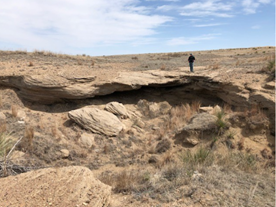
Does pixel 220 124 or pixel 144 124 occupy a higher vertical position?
pixel 220 124

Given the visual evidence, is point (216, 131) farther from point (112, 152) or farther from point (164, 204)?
point (164, 204)

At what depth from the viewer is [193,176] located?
4.49m


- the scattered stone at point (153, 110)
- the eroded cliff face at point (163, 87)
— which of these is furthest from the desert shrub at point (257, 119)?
the scattered stone at point (153, 110)

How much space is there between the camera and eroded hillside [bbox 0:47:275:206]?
5.46m

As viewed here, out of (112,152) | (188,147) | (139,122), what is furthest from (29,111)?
(188,147)

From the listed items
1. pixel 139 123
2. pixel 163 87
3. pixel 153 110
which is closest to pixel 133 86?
pixel 153 110

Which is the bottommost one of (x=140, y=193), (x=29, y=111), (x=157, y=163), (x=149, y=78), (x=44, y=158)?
(x=157, y=163)

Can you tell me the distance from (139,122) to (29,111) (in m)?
5.10

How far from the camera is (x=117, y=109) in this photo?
33.8ft

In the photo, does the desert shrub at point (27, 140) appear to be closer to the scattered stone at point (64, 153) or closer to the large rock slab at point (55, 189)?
the scattered stone at point (64, 153)

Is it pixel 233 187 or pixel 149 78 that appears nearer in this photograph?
pixel 233 187

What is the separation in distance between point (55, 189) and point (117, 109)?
23.5 feet

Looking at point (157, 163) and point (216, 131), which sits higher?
point (216, 131)

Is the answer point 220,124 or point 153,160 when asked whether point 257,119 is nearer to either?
point 220,124
